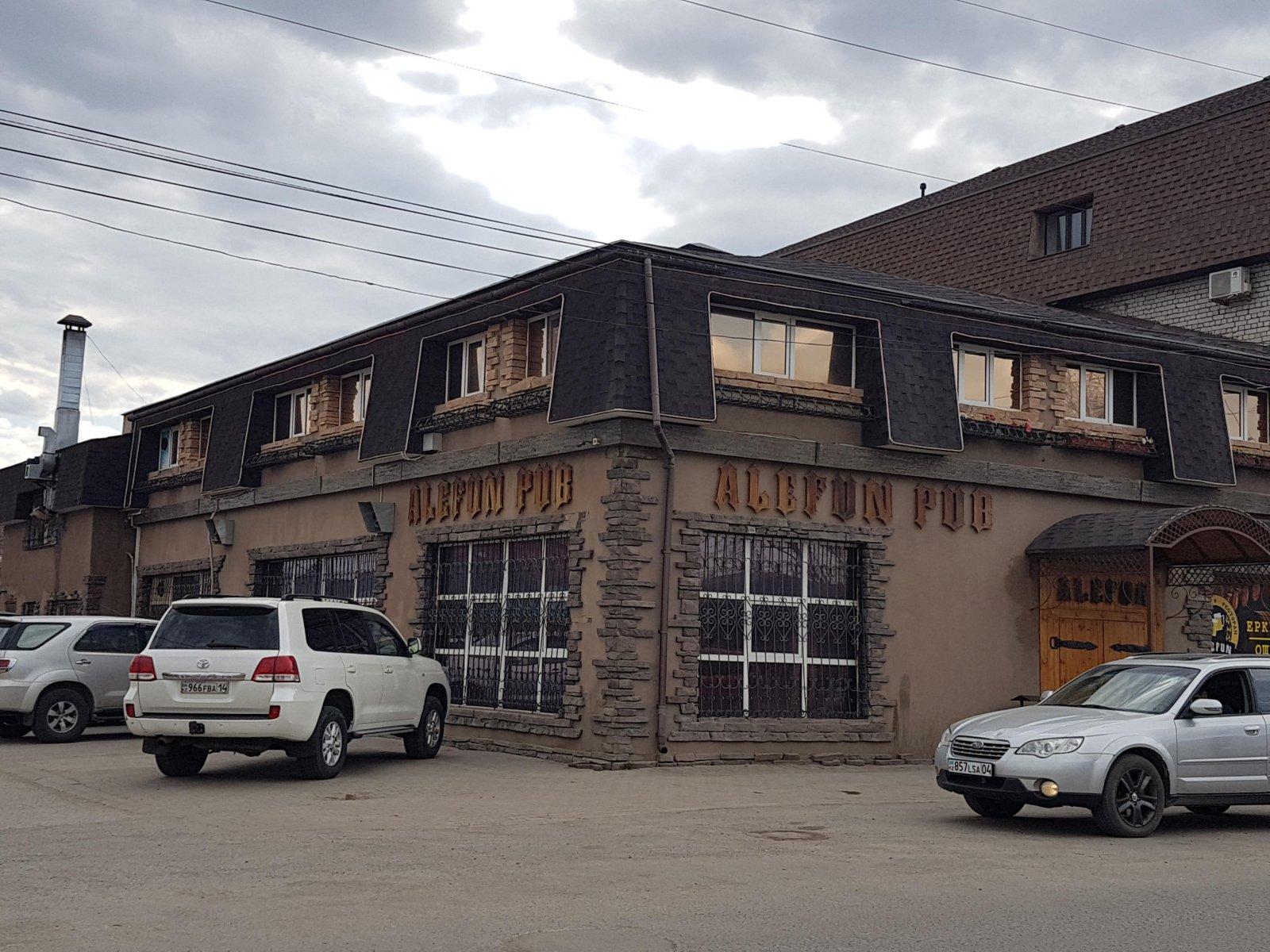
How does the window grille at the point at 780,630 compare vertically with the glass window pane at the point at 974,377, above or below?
below

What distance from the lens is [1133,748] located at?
38.0ft

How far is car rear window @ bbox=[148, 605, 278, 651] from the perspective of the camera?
13.7 metres

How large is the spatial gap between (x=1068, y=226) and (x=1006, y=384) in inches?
522

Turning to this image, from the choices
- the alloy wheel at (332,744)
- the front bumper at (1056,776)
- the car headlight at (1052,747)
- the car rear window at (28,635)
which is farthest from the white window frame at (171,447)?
the car headlight at (1052,747)

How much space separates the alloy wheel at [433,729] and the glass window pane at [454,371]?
5.56 meters

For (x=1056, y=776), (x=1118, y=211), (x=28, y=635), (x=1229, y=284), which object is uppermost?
(x=1118, y=211)

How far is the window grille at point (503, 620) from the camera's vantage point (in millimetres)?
17688

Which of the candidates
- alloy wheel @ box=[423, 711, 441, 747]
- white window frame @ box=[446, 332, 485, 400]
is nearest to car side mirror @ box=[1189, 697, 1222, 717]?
alloy wheel @ box=[423, 711, 441, 747]

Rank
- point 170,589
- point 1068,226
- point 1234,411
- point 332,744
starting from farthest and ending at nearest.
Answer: point 1068,226 → point 170,589 → point 1234,411 → point 332,744

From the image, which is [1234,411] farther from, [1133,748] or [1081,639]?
[1133,748]

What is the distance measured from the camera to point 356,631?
600 inches

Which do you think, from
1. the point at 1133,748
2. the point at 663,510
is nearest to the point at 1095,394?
the point at 663,510

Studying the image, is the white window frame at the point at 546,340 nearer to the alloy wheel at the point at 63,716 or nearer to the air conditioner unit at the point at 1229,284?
the alloy wheel at the point at 63,716

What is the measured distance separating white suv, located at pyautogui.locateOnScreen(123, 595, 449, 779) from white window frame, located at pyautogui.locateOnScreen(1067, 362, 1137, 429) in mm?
11787
